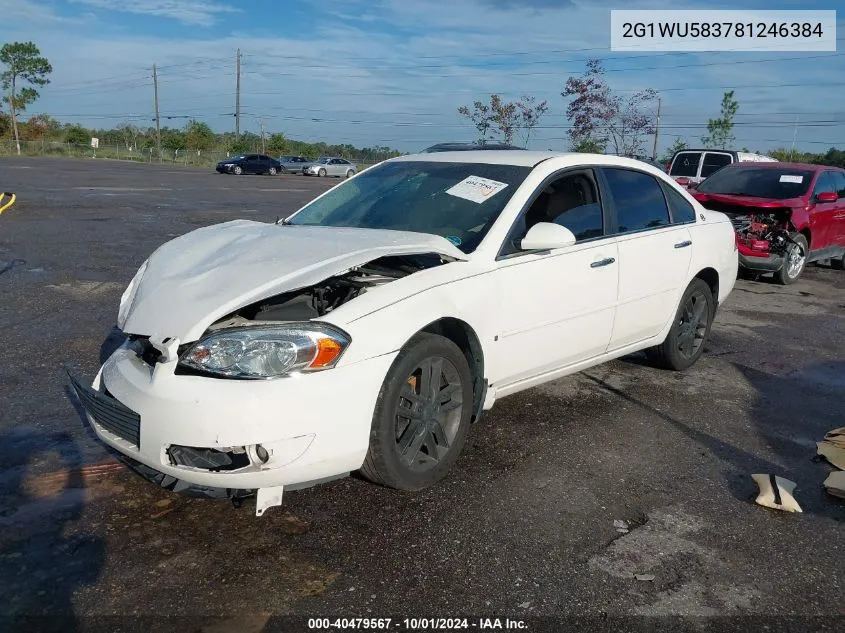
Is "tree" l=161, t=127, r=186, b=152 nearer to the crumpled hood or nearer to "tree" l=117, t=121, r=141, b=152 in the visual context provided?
"tree" l=117, t=121, r=141, b=152

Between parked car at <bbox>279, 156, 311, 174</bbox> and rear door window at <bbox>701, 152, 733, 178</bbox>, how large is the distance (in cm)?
3532

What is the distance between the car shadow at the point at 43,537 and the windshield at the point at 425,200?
1.99 metres

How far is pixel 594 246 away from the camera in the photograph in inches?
180

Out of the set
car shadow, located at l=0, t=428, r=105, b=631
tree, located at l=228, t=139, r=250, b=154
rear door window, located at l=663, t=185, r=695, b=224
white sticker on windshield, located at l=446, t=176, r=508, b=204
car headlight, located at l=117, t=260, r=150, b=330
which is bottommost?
car shadow, located at l=0, t=428, r=105, b=631

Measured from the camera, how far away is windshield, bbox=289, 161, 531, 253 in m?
4.20

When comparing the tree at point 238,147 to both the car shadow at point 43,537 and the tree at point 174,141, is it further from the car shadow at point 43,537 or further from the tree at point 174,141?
the car shadow at point 43,537

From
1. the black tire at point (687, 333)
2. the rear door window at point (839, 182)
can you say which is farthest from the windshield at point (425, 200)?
the rear door window at point (839, 182)

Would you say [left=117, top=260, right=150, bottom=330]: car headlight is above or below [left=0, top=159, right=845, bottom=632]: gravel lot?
above

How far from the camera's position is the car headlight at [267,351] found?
3.03 meters

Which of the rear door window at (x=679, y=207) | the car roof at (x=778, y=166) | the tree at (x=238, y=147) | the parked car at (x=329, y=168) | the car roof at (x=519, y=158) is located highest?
the tree at (x=238, y=147)

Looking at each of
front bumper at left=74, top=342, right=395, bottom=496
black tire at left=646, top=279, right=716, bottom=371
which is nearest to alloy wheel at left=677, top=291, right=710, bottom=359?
black tire at left=646, top=279, right=716, bottom=371

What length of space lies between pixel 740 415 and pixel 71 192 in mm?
19670

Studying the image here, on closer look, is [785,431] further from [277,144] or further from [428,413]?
[277,144]

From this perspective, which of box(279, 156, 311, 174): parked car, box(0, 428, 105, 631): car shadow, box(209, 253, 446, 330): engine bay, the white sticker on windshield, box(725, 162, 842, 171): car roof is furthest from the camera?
box(279, 156, 311, 174): parked car
